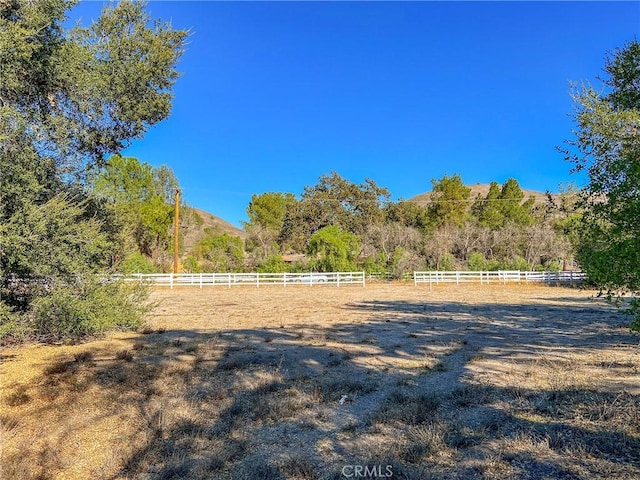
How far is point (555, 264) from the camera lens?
37594mm

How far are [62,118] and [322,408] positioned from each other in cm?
765

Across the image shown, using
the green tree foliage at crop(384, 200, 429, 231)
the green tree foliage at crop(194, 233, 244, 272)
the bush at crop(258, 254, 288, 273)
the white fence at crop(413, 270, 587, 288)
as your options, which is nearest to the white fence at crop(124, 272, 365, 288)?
the bush at crop(258, 254, 288, 273)

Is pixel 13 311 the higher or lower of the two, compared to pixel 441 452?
higher

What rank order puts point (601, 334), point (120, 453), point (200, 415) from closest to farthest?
point (120, 453)
point (200, 415)
point (601, 334)

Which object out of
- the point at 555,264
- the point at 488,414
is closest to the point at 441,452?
the point at 488,414

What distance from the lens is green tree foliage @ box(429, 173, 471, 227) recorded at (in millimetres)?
50125

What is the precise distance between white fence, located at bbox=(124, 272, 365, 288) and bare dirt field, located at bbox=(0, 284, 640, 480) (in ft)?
63.0

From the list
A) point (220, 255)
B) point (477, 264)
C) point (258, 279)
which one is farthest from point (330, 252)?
point (477, 264)

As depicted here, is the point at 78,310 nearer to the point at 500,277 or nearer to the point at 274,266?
the point at 274,266

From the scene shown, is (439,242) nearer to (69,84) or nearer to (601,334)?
(601,334)

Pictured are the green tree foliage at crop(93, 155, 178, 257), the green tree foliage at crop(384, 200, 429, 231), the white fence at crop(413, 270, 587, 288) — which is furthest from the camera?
the green tree foliage at crop(384, 200, 429, 231)

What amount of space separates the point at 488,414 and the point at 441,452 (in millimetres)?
1141

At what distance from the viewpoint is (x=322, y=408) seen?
532 centimetres

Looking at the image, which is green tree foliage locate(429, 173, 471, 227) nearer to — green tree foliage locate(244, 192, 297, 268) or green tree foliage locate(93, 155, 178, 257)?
green tree foliage locate(244, 192, 297, 268)
